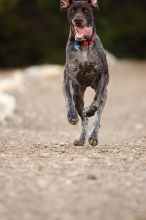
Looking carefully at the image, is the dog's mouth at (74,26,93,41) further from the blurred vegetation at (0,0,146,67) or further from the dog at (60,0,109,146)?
the blurred vegetation at (0,0,146,67)

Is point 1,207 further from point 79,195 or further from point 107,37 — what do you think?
point 107,37

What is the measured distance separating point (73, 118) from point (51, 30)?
25.0 m

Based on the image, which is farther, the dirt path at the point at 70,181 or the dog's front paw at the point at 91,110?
the dog's front paw at the point at 91,110

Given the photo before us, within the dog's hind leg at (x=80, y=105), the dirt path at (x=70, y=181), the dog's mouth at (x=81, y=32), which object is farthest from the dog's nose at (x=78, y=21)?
the dirt path at (x=70, y=181)

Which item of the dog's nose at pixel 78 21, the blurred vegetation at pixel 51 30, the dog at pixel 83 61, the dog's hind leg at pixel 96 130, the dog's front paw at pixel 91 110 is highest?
the dog's nose at pixel 78 21

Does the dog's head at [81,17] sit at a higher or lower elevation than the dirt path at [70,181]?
higher

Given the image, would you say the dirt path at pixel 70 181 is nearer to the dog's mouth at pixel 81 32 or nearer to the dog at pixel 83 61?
the dog at pixel 83 61

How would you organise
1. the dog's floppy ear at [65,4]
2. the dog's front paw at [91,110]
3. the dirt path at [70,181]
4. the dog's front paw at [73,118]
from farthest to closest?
the dog's floppy ear at [65,4]
the dog's front paw at [91,110]
the dog's front paw at [73,118]
the dirt path at [70,181]

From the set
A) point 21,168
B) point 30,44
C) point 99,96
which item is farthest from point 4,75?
point 21,168

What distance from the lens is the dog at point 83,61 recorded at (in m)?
8.57

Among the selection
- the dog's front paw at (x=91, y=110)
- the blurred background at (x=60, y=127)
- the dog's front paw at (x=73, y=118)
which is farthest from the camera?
the dog's front paw at (x=91, y=110)

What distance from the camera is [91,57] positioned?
870 cm

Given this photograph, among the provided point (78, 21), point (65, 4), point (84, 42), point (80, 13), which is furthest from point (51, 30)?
point (78, 21)

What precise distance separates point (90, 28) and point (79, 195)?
341 centimetres
